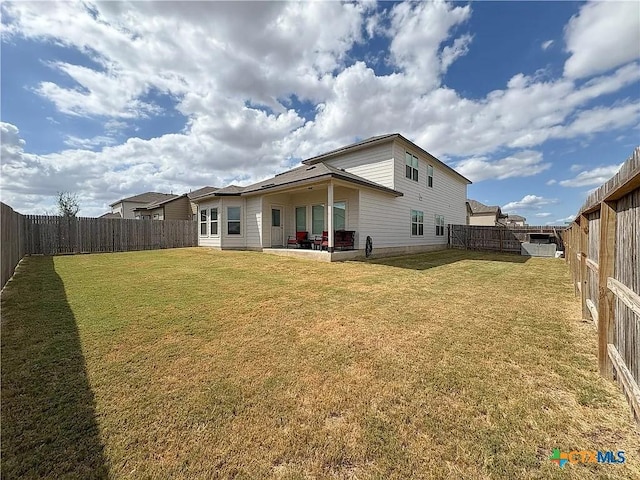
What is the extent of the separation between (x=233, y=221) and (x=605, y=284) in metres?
15.2

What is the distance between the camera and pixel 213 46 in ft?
31.1

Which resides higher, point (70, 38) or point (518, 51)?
point (518, 51)

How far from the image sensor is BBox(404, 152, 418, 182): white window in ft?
47.6

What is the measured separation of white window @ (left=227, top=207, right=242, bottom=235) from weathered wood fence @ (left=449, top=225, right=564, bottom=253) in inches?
608

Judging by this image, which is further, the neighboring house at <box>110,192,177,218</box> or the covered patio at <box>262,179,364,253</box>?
the neighboring house at <box>110,192,177,218</box>

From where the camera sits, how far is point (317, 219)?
14.0 meters

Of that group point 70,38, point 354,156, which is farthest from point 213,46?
point 354,156

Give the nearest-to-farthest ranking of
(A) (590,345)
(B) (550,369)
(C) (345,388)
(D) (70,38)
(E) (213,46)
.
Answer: (C) (345,388) → (B) (550,369) → (A) (590,345) → (D) (70,38) → (E) (213,46)

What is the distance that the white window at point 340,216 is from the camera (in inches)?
499

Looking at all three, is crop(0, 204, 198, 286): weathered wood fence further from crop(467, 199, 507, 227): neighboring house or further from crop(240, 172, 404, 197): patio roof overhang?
crop(467, 199, 507, 227): neighboring house

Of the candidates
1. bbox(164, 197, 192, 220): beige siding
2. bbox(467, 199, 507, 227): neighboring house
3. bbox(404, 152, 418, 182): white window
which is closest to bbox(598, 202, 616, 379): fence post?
bbox(404, 152, 418, 182): white window

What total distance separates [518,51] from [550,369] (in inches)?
539

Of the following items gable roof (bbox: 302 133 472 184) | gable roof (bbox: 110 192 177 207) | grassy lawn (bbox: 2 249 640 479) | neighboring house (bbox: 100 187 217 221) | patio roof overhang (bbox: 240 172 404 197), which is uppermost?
gable roof (bbox: 110 192 177 207)

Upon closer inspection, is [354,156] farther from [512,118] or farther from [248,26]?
[512,118]
